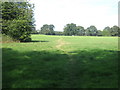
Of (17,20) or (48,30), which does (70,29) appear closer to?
(48,30)

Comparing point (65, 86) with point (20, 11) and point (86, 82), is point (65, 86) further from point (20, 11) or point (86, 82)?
point (20, 11)

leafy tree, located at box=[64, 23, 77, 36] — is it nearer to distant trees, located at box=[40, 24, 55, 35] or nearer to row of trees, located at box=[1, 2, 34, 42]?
distant trees, located at box=[40, 24, 55, 35]

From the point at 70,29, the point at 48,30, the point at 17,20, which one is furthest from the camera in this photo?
the point at 70,29

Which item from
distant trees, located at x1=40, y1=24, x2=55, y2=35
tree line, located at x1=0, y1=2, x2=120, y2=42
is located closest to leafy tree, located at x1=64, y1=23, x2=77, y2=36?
distant trees, located at x1=40, y1=24, x2=55, y2=35

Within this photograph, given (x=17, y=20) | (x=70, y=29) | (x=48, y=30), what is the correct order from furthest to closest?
1. (x=70, y=29)
2. (x=48, y=30)
3. (x=17, y=20)

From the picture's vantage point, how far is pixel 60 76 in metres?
8.38

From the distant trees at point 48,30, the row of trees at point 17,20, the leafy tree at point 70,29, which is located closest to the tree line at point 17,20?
the row of trees at point 17,20

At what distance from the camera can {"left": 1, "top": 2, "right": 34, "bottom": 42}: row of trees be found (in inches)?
1528

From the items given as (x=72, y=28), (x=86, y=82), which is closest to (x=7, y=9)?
(x=86, y=82)

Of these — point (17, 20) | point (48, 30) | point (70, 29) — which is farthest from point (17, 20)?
point (70, 29)

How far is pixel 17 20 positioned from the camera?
38.6 meters

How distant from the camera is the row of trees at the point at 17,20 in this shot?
38812 millimetres

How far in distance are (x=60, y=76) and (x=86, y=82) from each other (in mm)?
1539

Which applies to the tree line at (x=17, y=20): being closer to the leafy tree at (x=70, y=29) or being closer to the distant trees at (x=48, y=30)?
the distant trees at (x=48, y=30)
